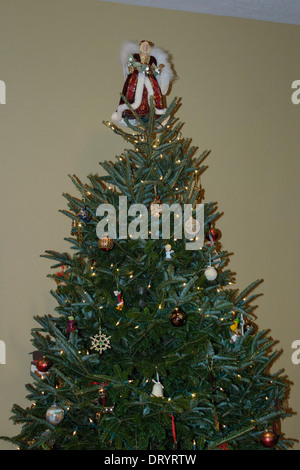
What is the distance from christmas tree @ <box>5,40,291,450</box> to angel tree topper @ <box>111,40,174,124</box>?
0.15 m

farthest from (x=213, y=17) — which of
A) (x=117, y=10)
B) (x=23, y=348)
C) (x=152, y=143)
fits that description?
(x=23, y=348)

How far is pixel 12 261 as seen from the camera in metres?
1.92

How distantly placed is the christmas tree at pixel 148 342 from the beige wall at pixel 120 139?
477 millimetres

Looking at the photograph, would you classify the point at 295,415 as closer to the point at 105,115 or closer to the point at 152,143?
the point at 152,143

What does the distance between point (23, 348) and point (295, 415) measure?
140cm

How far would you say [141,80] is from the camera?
5.36ft

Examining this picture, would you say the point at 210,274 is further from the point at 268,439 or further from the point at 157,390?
the point at 268,439

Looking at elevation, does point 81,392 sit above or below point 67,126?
below

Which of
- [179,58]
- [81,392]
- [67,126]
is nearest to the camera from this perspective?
[81,392]

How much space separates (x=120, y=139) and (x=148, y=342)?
118 cm
